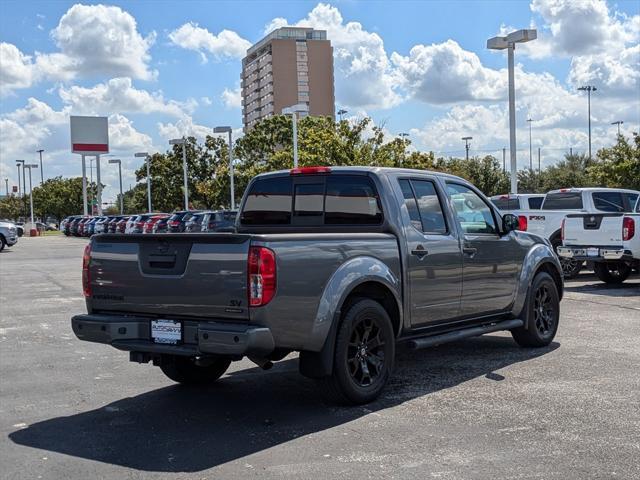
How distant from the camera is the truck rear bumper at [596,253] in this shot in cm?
1432

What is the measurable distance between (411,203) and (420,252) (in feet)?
1.63

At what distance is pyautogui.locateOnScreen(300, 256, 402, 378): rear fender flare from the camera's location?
229 inches

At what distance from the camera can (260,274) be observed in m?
5.42

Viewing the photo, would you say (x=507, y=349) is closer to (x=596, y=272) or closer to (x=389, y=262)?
(x=389, y=262)

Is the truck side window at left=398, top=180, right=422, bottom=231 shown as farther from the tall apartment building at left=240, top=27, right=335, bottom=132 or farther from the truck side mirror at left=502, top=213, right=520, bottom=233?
the tall apartment building at left=240, top=27, right=335, bottom=132

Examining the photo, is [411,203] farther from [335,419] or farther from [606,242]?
[606,242]

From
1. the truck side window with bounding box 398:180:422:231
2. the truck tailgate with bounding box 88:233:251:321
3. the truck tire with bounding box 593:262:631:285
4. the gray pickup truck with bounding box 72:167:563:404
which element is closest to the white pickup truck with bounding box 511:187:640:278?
the truck tire with bounding box 593:262:631:285

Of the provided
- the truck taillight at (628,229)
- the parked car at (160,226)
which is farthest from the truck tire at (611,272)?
the parked car at (160,226)

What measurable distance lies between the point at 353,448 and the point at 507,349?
4.01 metres

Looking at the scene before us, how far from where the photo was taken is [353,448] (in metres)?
5.18

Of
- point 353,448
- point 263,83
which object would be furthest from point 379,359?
point 263,83

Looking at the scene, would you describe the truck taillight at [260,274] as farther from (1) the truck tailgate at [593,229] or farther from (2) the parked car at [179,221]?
(2) the parked car at [179,221]

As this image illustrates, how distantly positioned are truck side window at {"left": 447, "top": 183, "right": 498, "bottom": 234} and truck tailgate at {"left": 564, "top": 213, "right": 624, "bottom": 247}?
7384 mm

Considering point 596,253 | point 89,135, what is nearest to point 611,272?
point 596,253
